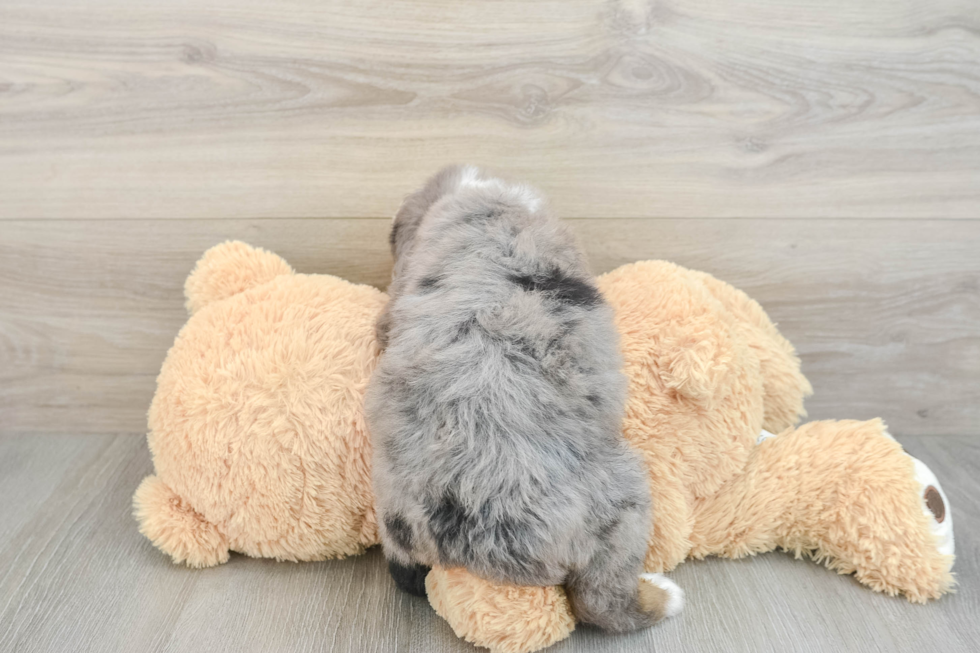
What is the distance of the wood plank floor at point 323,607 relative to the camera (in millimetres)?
660

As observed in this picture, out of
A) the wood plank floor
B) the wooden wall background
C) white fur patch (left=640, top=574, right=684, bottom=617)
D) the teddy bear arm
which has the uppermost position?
the wooden wall background

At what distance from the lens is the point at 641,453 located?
2.18 feet

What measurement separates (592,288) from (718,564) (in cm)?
37

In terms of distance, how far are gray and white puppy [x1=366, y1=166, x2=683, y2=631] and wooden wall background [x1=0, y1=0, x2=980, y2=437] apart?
0.29 metres

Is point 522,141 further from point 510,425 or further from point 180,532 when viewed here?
point 180,532

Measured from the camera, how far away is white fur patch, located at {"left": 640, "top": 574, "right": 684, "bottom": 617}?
67 cm

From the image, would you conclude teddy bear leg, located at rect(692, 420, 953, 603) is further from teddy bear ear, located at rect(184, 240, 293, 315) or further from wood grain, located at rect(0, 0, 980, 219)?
teddy bear ear, located at rect(184, 240, 293, 315)

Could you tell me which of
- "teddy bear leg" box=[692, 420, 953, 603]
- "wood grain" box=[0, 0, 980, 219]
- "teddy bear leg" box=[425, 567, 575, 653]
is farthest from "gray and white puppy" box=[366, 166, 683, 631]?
"wood grain" box=[0, 0, 980, 219]

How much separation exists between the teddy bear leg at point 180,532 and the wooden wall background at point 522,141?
302 millimetres

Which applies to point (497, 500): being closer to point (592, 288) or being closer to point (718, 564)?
point (592, 288)

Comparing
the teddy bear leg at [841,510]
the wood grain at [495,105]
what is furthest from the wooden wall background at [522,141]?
the teddy bear leg at [841,510]

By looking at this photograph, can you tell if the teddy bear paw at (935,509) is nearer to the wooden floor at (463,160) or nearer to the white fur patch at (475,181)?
the wooden floor at (463,160)

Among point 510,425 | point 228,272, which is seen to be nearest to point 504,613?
point 510,425

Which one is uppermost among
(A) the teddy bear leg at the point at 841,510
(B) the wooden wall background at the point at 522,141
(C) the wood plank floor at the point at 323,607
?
(B) the wooden wall background at the point at 522,141
